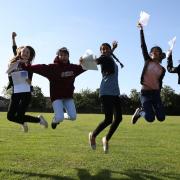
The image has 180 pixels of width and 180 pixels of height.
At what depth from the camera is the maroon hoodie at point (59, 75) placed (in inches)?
571

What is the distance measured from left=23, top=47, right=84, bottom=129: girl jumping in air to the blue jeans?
217 centimetres

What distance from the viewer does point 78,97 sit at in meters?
146

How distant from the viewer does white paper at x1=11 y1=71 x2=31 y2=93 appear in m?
14.8

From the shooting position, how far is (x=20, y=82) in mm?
14891

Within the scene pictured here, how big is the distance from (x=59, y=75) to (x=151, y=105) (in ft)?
10.0

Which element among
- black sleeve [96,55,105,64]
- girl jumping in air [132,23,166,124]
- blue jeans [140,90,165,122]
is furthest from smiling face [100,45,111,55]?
blue jeans [140,90,165,122]

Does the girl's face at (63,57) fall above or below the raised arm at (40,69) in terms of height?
above

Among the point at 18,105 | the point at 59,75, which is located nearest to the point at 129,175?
the point at 59,75

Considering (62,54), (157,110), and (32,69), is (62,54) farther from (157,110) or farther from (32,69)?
(157,110)

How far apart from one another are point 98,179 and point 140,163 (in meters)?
3.31

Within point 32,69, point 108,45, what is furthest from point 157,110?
point 32,69

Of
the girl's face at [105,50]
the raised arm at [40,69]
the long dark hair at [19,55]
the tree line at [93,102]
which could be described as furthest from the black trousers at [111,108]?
the tree line at [93,102]

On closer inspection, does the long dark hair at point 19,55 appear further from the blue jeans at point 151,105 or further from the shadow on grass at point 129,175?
the shadow on grass at point 129,175

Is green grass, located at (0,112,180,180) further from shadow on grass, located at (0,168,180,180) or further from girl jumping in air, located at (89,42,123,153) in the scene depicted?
girl jumping in air, located at (89,42,123,153)
